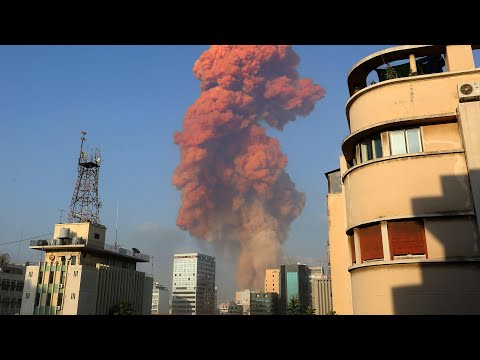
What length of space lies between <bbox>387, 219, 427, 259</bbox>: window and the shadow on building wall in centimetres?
29

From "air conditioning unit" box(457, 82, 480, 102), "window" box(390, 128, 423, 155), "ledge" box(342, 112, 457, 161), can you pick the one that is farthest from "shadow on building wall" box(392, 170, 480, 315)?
"air conditioning unit" box(457, 82, 480, 102)

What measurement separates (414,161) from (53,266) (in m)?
88.5

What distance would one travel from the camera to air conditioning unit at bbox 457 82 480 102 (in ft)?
60.0

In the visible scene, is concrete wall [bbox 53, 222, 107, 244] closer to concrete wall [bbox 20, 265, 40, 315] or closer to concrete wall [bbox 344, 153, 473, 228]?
concrete wall [bbox 20, 265, 40, 315]

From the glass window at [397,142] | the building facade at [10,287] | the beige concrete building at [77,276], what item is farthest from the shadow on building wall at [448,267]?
the building facade at [10,287]

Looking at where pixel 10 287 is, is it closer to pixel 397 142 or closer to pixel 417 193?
pixel 397 142

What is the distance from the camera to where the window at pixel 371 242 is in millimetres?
18516

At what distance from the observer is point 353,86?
24.9 metres

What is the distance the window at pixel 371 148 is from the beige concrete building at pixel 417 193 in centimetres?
5

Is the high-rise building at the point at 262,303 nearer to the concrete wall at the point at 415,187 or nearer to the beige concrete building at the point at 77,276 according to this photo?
the beige concrete building at the point at 77,276

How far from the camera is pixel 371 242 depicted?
62.1 feet

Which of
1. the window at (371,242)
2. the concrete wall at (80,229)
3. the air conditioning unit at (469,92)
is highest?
the concrete wall at (80,229)
